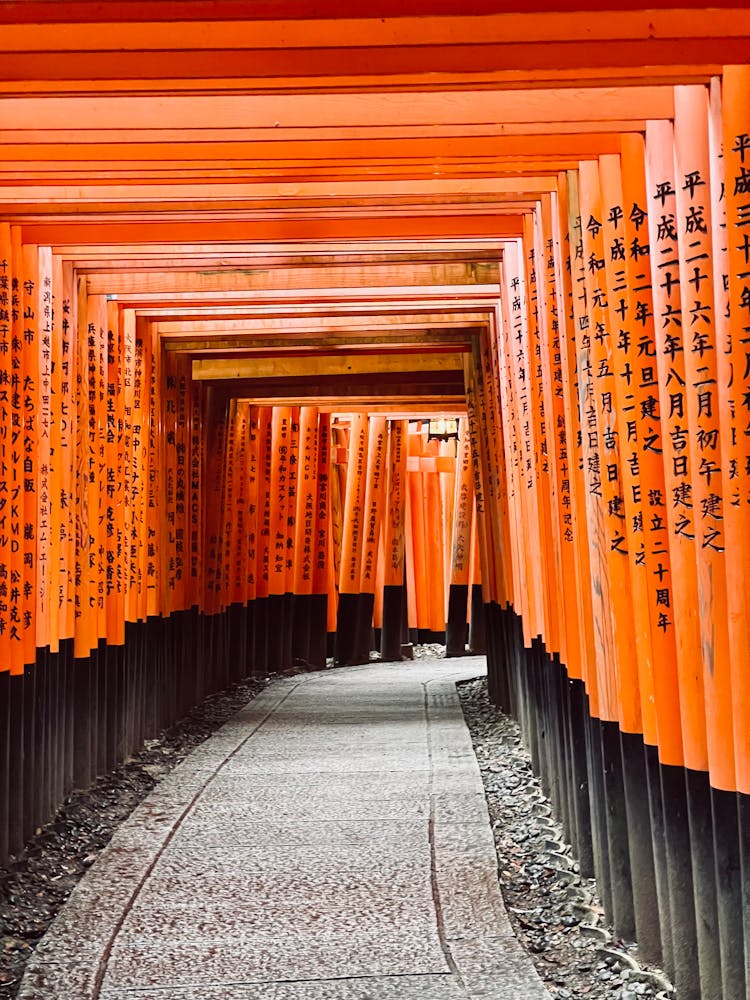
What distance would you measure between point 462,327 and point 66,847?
17.7 ft

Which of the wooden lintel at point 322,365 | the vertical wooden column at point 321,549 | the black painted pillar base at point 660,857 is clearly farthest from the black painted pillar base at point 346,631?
the black painted pillar base at point 660,857

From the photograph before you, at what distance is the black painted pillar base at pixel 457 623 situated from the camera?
16312 mm

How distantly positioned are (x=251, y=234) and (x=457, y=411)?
28.4 feet

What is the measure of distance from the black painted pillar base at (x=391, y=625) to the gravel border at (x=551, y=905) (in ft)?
24.8

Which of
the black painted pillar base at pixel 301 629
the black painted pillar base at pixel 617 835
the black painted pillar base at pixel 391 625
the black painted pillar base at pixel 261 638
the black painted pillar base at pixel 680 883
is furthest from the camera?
the black painted pillar base at pixel 391 625

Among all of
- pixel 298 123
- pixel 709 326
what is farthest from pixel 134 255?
pixel 709 326

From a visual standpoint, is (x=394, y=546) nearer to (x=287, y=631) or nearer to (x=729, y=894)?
(x=287, y=631)

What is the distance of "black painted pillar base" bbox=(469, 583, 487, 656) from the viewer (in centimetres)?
1691

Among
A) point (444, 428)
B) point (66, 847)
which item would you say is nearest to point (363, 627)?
point (444, 428)

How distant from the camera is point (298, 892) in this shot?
17.5 feet

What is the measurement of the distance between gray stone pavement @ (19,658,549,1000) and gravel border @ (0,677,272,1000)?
15 cm

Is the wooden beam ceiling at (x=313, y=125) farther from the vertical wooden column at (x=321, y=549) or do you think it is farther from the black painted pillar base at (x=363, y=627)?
the black painted pillar base at (x=363, y=627)

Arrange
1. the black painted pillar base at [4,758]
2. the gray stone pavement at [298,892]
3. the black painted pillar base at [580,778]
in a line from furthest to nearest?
the black painted pillar base at [4,758]
the black painted pillar base at [580,778]
the gray stone pavement at [298,892]

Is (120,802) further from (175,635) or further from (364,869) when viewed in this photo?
(175,635)
